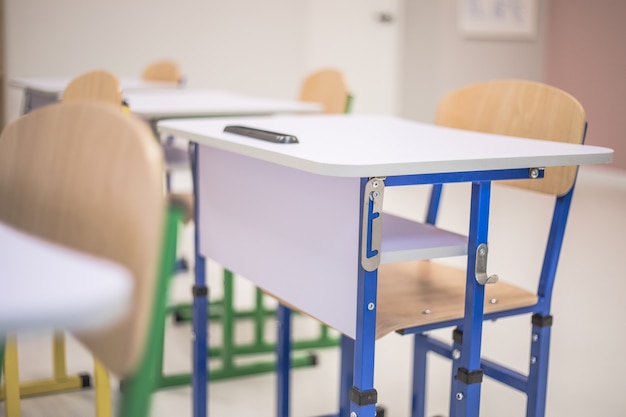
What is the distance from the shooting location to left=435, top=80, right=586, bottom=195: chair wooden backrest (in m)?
1.63

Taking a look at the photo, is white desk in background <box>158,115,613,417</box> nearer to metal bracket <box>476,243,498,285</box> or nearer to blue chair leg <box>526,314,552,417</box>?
metal bracket <box>476,243,498,285</box>

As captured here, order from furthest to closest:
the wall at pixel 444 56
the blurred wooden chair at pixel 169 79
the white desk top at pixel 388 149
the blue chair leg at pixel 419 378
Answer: the wall at pixel 444 56, the blurred wooden chair at pixel 169 79, the blue chair leg at pixel 419 378, the white desk top at pixel 388 149

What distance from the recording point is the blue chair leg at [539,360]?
160 cm

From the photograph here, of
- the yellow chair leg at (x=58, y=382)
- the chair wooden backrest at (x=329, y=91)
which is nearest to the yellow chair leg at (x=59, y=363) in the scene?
the yellow chair leg at (x=58, y=382)

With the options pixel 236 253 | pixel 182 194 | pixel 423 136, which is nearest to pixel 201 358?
pixel 236 253

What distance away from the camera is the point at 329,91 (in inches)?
106

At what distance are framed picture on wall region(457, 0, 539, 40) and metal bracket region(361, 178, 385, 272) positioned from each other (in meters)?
5.36

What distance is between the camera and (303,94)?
9.43 ft

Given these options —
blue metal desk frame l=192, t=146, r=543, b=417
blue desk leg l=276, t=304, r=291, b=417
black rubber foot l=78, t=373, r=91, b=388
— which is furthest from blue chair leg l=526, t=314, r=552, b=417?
black rubber foot l=78, t=373, r=91, b=388

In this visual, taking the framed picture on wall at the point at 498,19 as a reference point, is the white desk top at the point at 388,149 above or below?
below

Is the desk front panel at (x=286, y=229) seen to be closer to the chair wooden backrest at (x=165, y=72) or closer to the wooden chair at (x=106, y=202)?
the wooden chair at (x=106, y=202)

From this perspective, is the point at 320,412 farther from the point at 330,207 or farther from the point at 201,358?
the point at 330,207

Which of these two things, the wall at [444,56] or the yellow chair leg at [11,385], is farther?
the wall at [444,56]

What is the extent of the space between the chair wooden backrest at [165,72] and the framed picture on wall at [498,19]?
3.12 metres
